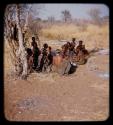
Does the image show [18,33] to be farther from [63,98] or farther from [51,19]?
[63,98]

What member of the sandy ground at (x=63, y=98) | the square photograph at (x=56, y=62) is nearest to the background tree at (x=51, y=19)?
the square photograph at (x=56, y=62)

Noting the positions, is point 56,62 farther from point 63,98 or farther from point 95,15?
point 95,15

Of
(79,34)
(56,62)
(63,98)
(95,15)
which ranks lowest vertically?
(63,98)

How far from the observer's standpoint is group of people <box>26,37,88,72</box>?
304 centimetres

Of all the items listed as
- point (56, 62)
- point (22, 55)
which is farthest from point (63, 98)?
point (22, 55)

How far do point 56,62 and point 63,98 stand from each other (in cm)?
21

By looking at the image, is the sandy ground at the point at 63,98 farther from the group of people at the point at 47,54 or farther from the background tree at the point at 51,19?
the background tree at the point at 51,19

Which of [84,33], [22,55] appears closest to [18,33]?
[22,55]

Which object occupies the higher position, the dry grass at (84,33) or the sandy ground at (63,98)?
the dry grass at (84,33)

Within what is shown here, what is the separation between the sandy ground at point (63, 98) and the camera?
3.04 metres

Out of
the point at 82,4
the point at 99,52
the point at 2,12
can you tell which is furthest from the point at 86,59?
the point at 2,12

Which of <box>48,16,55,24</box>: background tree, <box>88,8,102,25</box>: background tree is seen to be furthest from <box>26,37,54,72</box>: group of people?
<box>88,8,102,25</box>: background tree

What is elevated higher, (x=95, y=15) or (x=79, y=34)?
(x=95, y=15)

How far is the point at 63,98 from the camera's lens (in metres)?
3.05
